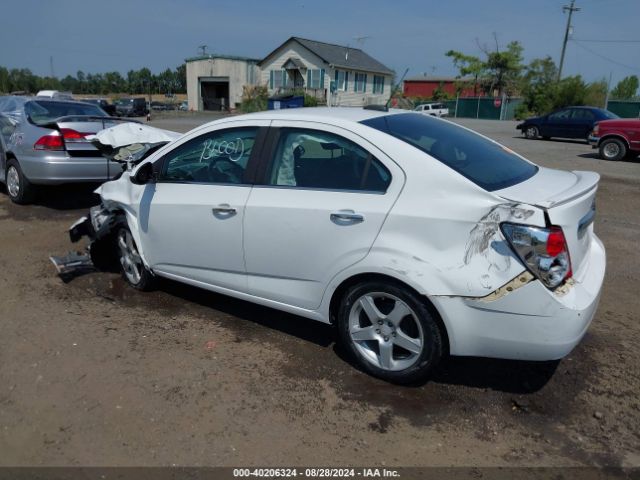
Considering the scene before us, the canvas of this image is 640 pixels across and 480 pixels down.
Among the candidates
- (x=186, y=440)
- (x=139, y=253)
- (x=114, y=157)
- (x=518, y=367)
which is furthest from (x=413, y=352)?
(x=114, y=157)

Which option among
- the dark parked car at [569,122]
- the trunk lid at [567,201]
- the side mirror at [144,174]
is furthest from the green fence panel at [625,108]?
the side mirror at [144,174]

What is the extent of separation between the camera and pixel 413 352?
326 cm

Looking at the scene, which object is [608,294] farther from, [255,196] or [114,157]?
[114,157]

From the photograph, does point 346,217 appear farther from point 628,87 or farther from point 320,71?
point 628,87

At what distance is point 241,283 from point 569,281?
7.12 feet

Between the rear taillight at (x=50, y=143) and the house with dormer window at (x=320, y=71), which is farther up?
the house with dormer window at (x=320, y=71)

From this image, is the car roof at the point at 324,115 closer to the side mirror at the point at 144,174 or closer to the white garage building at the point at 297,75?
the side mirror at the point at 144,174

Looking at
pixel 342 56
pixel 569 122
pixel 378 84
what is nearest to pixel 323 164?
pixel 569 122

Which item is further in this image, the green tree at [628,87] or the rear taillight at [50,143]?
the green tree at [628,87]

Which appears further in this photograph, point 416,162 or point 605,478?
point 416,162

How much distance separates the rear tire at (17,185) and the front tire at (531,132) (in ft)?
68.4

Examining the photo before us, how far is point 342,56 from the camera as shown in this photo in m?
47.3

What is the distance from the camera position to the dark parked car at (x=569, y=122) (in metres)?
21.0

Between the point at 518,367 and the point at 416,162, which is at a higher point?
the point at 416,162
